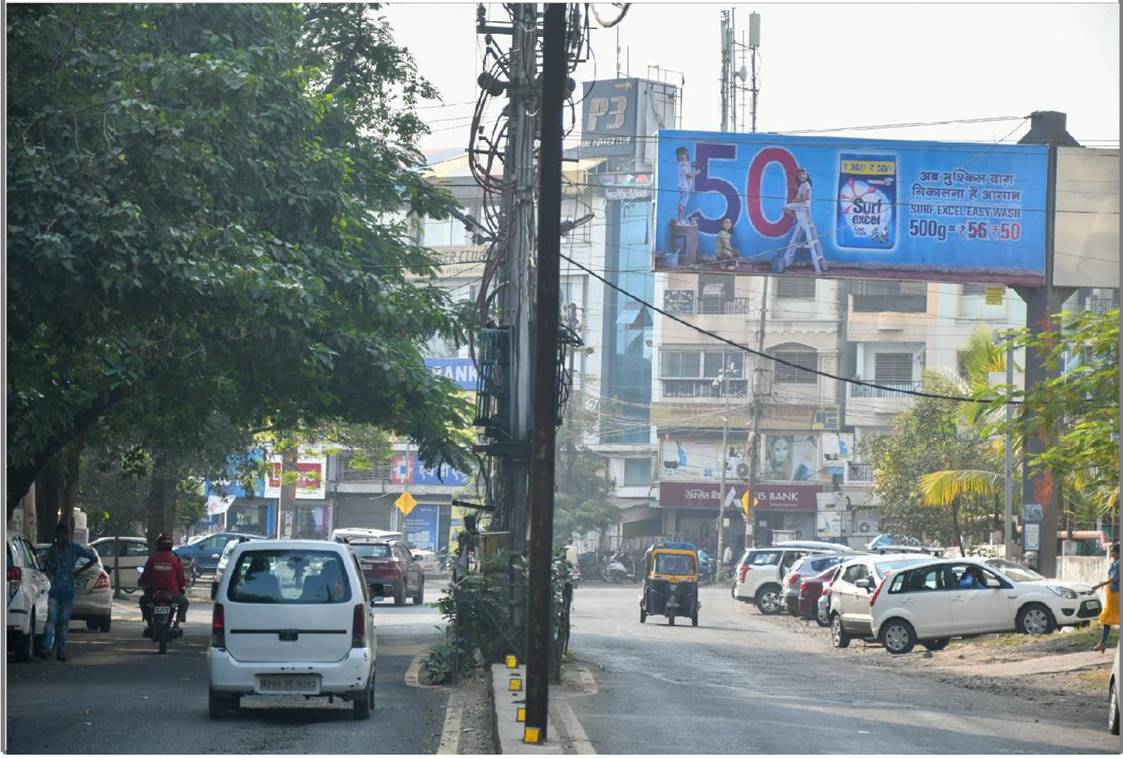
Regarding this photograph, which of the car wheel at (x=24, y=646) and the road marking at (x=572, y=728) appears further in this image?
the car wheel at (x=24, y=646)

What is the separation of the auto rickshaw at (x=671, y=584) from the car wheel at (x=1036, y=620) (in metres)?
8.65

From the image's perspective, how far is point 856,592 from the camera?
103ft

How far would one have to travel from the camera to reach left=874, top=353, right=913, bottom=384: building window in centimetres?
6894

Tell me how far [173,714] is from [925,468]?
39.7 meters

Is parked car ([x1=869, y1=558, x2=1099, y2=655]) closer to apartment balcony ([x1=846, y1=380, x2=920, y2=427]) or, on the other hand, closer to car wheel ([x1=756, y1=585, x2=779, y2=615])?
car wheel ([x1=756, y1=585, x2=779, y2=615])

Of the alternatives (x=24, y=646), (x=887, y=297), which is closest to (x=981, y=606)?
→ (x=24, y=646)

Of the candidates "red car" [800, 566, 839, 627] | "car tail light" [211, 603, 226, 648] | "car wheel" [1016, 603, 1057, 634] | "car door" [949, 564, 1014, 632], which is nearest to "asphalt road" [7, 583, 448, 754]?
"car tail light" [211, 603, 226, 648]

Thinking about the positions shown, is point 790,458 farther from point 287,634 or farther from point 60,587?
point 287,634

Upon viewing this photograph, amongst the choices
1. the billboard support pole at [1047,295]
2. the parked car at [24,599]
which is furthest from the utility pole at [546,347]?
the billboard support pole at [1047,295]

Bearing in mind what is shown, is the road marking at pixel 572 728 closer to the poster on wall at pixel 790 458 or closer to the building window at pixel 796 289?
the building window at pixel 796 289

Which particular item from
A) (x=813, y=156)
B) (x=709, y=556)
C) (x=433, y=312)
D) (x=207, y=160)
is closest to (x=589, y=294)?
(x=709, y=556)

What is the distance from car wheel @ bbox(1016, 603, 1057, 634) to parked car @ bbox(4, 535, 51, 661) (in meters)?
16.5

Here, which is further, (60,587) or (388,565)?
(388,565)

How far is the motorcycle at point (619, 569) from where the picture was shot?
65.8m
